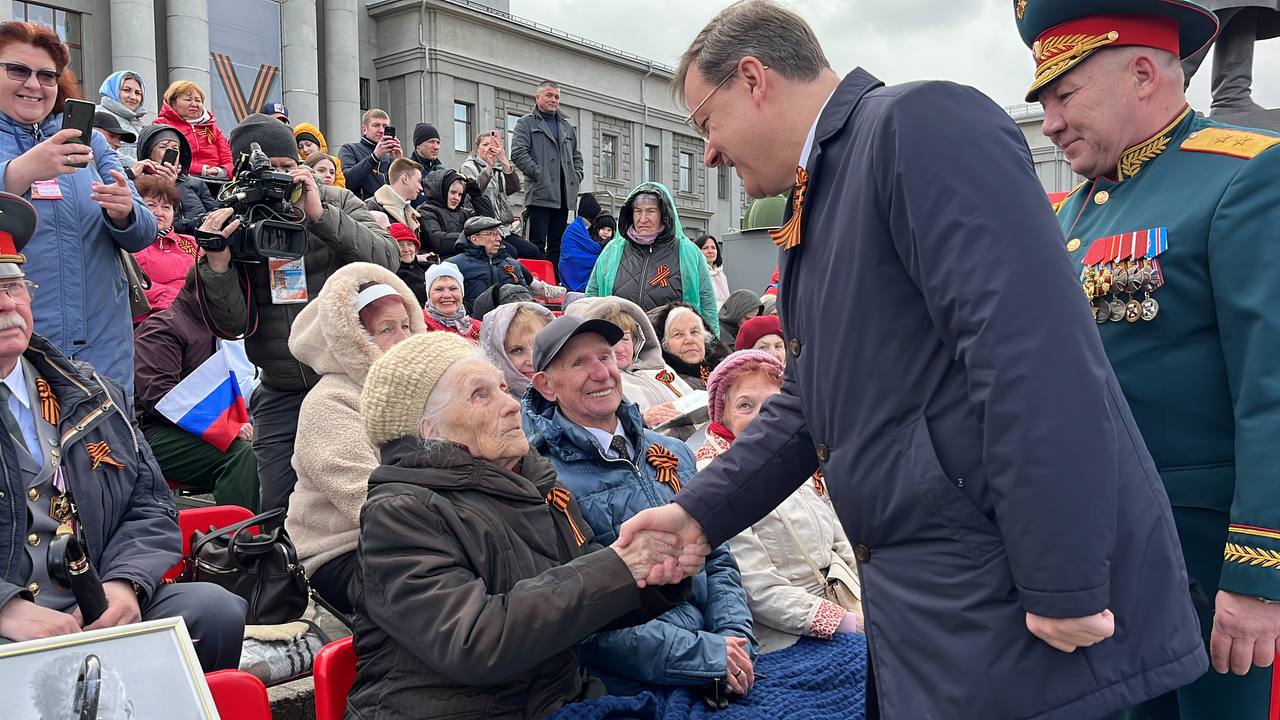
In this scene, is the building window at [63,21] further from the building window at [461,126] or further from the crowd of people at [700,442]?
the crowd of people at [700,442]

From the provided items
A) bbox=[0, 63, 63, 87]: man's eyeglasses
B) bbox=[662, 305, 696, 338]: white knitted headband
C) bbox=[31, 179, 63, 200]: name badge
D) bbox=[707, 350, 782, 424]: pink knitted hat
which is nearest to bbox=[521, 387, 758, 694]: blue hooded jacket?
bbox=[707, 350, 782, 424]: pink knitted hat

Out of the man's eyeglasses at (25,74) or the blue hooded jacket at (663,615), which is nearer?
the blue hooded jacket at (663,615)

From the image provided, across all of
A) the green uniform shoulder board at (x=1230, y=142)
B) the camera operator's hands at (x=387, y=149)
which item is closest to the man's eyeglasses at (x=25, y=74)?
the green uniform shoulder board at (x=1230, y=142)

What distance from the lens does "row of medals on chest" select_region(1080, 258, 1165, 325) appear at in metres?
2.11

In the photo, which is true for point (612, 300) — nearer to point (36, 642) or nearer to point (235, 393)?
point (235, 393)

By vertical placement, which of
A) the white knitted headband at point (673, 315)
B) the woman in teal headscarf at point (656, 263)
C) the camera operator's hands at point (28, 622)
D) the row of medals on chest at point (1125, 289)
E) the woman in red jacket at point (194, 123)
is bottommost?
the camera operator's hands at point (28, 622)

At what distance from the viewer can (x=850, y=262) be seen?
1.66 metres

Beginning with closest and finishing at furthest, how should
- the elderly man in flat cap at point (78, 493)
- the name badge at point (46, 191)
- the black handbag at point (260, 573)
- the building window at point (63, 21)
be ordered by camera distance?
the elderly man in flat cap at point (78, 493) → the black handbag at point (260, 573) → the name badge at point (46, 191) → the building window at point (63, 21)

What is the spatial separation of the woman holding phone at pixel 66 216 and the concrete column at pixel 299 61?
69.9ft

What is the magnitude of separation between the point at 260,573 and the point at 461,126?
28.8 m

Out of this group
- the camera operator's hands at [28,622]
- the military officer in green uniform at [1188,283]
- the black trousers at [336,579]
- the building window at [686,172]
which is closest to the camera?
the military officer in green uniform at [1188,283]

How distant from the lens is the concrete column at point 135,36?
21688mm

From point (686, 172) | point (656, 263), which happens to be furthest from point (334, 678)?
point (686, 172)

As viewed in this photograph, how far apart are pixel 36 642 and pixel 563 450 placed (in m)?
1.68
